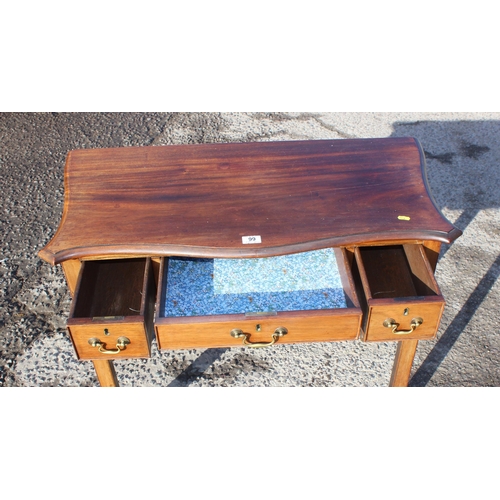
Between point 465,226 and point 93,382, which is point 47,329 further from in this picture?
point 465,226

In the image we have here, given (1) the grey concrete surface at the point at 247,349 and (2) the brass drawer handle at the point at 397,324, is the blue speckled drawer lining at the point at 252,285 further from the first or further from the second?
(1) the grey concrete surface at the point at 247,349

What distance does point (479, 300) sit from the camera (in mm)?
2707

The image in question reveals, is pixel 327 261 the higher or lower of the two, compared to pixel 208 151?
lower

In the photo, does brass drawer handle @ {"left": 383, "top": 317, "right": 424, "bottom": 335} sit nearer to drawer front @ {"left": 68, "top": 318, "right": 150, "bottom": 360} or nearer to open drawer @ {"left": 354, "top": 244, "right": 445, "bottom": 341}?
open drawer @ {"left": 354, "top": 244, "right": 445, "bottom": 341}

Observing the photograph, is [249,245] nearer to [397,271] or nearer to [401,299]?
[401,299]

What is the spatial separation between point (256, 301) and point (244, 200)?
0.34 m

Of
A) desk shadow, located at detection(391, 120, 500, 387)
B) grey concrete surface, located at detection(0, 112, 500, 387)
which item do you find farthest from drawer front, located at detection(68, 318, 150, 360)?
desk shadow, located at detection(391, 120, 500, 387)

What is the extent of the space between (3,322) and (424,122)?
9.34 ft

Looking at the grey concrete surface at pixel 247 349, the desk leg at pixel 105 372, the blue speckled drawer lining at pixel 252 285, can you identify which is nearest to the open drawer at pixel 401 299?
the blue speckled drawer lining at pixel 252 285

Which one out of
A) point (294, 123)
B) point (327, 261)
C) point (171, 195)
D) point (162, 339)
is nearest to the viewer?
point (162, 339)

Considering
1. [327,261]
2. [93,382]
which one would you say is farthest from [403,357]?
[93,382]

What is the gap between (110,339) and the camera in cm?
178

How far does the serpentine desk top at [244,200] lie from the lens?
1.76m

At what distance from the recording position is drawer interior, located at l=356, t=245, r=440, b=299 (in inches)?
75.0
